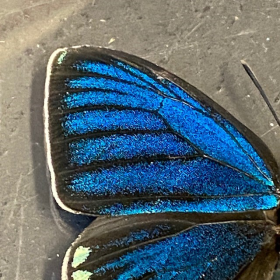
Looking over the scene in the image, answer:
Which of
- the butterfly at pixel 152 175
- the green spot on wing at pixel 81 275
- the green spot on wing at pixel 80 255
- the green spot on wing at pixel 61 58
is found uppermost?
the green spot on wing at pixel 61 58

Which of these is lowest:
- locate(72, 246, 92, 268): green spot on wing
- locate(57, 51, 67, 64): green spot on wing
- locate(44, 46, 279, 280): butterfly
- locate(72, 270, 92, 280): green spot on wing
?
locate(72, 270, 92, 280): green spot on wing

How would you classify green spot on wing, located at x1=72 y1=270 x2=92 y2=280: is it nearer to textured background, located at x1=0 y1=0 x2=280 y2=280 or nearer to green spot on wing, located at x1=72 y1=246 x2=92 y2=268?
green spot on wing, located at x1=72 y1=246 x2=92 y2=268

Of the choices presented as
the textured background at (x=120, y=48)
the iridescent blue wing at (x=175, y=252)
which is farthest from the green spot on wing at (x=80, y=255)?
the textured background at (x=120, y=48)

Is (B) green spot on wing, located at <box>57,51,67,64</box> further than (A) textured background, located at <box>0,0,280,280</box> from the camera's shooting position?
No

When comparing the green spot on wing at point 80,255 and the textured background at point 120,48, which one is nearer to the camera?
the green spot on wing at point 80,255

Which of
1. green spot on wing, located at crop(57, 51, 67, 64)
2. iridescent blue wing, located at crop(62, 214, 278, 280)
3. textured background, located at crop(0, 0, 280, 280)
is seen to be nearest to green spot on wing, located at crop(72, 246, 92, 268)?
iridescent blue wing, located at crop(62, 214, 278, 280)

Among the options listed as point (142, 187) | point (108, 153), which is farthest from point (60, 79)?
point (142, 187)

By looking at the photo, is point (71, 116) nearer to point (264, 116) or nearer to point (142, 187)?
point (142, 187)

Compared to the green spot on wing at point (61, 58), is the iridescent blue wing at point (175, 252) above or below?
below

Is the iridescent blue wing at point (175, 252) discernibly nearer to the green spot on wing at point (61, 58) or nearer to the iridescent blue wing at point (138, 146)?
the iridescent blue wing at point (138, 146)
